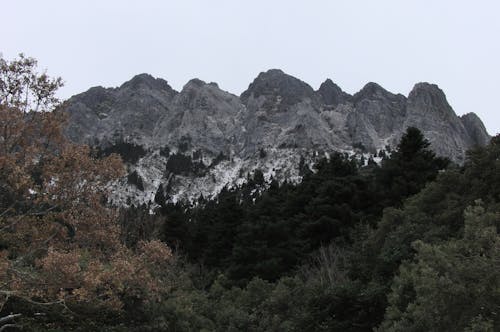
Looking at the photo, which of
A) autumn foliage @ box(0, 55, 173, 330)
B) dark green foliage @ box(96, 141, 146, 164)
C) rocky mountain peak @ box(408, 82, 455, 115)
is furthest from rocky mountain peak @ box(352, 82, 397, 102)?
autumn foliage @ box(0, 55, 173, 330)

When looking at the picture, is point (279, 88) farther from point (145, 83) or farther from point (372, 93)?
point (145, 83)

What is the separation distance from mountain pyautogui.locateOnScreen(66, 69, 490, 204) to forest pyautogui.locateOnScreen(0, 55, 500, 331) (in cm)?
9453

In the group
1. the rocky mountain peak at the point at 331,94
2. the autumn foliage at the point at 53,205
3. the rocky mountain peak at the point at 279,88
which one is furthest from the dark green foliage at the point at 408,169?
the rocky mountain peak at the point at 331,94

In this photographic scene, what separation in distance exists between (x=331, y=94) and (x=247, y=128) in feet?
133

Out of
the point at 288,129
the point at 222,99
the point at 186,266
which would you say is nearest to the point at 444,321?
the point at 186,266

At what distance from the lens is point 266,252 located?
34281 millimetres

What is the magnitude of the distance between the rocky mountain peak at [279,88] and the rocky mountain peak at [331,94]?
8.16 meters

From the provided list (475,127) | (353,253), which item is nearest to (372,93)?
(475,127)

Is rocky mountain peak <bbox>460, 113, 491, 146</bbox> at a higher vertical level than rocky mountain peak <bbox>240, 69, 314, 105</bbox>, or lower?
lower

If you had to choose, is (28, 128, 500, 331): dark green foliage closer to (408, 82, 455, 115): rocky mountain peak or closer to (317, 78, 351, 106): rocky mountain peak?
(408, 82, 455, 115): rocky mountain peak

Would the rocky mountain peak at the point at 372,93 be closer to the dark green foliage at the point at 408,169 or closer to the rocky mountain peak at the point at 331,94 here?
the rocky mountain peak at the point at 331,94

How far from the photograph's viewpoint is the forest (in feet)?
30.0

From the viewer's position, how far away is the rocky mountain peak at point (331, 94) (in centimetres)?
17762

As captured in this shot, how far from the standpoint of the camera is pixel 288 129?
150 m
